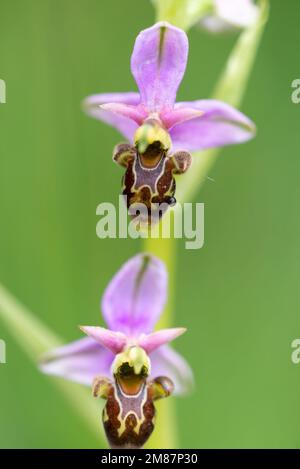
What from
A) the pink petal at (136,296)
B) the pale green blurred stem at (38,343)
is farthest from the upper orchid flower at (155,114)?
the pale green blurred stem at (38,343)

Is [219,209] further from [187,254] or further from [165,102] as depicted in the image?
[165,102]

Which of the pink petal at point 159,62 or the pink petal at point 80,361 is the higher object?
the pink petal at point 159,62

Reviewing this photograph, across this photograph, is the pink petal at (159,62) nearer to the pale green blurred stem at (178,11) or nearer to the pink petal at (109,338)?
the pale green blurred stem at (178,11)

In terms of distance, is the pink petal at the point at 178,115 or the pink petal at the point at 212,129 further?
the pink petal at the point at 212,129

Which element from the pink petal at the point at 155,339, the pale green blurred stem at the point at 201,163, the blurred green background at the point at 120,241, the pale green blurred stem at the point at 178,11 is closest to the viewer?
the pink petal at the point at 155,339

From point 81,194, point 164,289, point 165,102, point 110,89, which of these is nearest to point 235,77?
point 165,102
